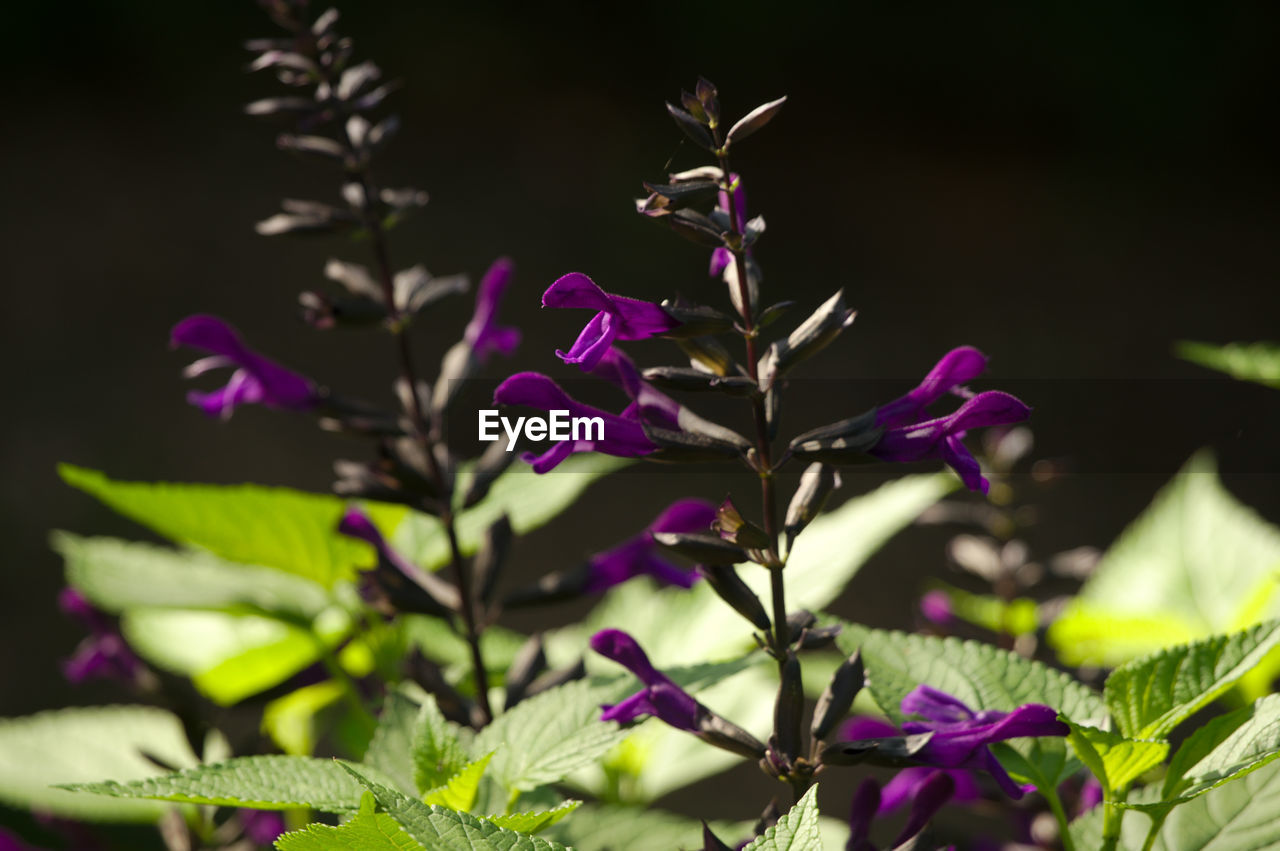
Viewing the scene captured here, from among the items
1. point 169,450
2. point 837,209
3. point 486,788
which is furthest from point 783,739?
point 837,209

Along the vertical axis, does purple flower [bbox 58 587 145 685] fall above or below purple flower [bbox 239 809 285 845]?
above

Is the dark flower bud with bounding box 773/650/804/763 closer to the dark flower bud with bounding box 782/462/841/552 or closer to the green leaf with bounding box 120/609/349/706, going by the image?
the dark flower bud with bounding box 782/462/841/552

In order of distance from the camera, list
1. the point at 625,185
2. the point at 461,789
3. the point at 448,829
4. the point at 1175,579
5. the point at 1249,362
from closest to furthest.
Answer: the point at 448,829
the point at 461,789
the point at 1249,362
the point at 1175,579
the point at 625,185

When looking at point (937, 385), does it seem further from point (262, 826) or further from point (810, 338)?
point (262, 826)

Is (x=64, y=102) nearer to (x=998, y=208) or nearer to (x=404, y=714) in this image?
(x=998, y=208)

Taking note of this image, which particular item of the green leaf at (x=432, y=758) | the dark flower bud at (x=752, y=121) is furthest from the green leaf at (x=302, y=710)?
the dark flower bud at (x=752, y=121)

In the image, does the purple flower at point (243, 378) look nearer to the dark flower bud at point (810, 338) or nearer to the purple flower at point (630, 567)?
the purple flower at point (630, 567)

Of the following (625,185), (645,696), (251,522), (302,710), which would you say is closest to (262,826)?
(302,710)

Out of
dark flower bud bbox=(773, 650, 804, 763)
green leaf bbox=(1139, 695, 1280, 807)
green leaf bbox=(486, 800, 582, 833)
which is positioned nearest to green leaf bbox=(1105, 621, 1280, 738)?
green leaf bbox=(1139, 695, 1280, 807)
